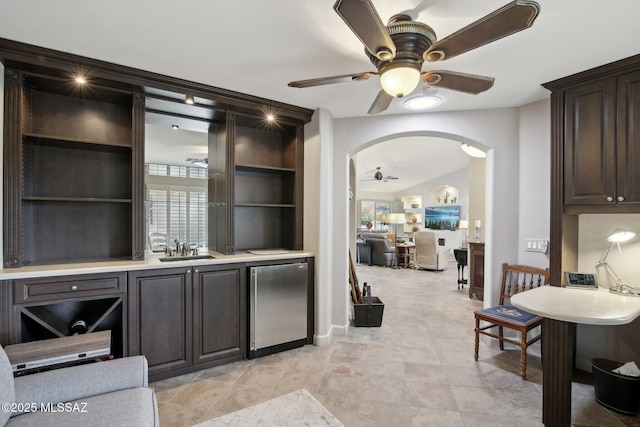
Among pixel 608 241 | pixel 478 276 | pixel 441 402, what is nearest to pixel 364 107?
pixel 608 241

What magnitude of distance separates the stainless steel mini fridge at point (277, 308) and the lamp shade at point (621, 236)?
2.53 metres

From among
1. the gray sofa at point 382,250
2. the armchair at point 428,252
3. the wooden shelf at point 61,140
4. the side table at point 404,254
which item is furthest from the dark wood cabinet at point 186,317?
the side table at point 404,254

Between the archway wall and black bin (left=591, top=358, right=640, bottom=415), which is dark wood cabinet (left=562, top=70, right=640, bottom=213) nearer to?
the archway wall

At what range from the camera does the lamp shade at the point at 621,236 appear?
7.36 feet

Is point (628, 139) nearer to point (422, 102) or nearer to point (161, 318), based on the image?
point (422, 102)

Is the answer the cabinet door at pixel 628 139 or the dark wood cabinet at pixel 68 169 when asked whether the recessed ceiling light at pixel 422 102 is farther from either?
the dark wood cabinet at pixel 68 169

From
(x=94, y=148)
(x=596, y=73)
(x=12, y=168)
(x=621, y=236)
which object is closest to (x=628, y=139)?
(x=596, y=73)

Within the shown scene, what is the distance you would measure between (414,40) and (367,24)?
0.47m

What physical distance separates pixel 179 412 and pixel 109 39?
2522 mm

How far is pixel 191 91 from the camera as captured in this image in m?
2.59

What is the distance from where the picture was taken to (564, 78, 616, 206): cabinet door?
2.21 m

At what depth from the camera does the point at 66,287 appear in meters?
2.11

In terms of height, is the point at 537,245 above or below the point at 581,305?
above

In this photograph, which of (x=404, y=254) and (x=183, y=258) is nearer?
(x=183, y=258)
